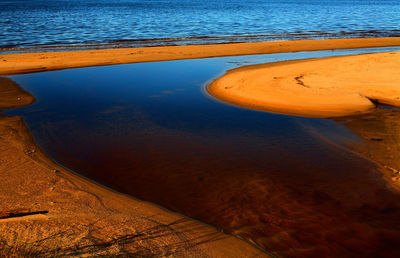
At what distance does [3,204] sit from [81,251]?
1606mm

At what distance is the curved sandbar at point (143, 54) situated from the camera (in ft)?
47.3

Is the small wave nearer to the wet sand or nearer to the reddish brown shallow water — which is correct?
the reddish brown shallow water

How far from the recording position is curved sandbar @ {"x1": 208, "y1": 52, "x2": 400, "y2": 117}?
866cm

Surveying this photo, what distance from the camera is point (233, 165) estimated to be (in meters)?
5.80

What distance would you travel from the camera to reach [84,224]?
3.88 meters

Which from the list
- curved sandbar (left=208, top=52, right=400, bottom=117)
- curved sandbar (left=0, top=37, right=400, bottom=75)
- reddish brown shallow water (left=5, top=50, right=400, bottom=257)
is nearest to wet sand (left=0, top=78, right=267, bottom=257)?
reddish brown shallow water (left=5, top=50, right=400, bottom=257)

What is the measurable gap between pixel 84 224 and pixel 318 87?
813 centimetres

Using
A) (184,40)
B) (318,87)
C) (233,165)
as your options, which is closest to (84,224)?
(233,165)

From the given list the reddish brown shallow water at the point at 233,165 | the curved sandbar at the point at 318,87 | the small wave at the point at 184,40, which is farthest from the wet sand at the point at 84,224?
the small wave at the point at 184,40

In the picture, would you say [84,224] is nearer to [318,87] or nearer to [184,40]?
[318,87]

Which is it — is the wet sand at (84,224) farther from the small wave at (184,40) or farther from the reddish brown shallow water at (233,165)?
the small wave at (184,40)

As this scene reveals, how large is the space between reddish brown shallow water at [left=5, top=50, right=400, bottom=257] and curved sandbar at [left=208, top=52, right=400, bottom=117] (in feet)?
2.34

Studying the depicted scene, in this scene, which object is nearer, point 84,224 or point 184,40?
point 84,224

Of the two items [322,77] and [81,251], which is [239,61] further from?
[81,251]
